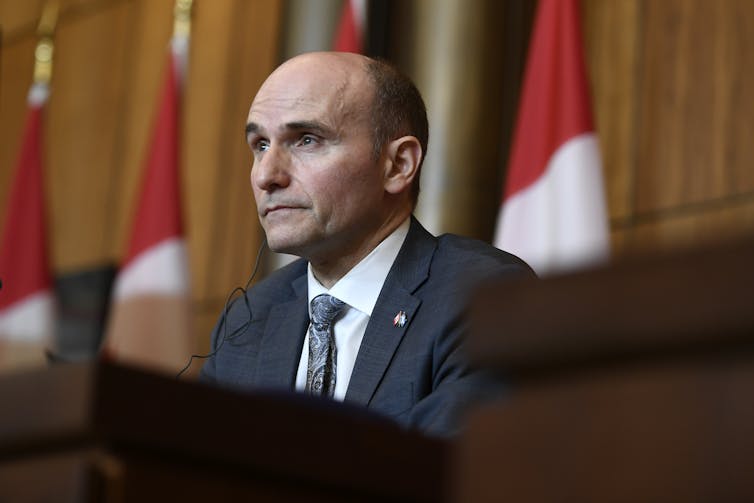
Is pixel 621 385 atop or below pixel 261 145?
below

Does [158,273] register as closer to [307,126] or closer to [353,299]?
[307,126]

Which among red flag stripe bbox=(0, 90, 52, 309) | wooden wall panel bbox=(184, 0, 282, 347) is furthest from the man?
red flag stripe bbox=(0, 90, 52, 309)

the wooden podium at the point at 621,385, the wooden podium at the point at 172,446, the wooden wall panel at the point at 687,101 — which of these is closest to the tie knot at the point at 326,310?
the wooden podium at the point at 172,446

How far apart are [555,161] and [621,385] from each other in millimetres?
3308

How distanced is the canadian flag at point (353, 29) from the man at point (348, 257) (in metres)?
1.47

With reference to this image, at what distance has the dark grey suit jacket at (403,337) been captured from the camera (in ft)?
7.91

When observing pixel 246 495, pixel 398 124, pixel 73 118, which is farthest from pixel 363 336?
pixel 73 118

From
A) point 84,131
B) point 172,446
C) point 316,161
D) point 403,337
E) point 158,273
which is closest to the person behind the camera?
point 172,446

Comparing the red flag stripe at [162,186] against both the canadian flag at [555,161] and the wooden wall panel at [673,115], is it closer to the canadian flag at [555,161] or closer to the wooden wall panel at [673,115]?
the canadian flag at [555,161]

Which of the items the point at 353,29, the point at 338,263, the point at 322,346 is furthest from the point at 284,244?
the point at 353,29

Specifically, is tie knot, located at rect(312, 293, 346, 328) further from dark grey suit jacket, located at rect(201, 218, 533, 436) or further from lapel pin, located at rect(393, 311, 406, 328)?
lapel pin, located at rect(393, 311, 406, 328)

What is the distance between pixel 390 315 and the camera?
269 centimetres

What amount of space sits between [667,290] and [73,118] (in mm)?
6064

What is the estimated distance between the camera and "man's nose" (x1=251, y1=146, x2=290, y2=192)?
299cm
